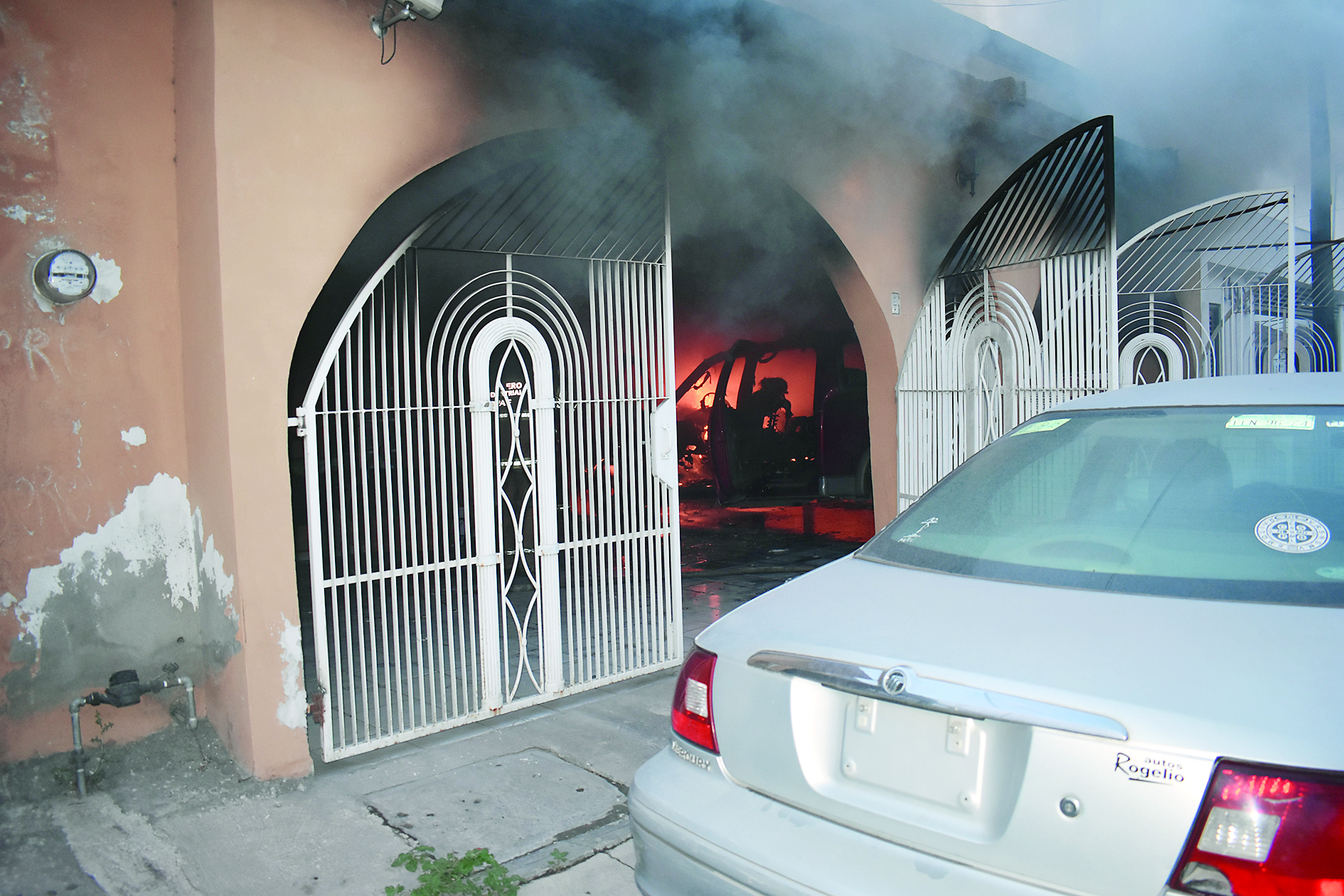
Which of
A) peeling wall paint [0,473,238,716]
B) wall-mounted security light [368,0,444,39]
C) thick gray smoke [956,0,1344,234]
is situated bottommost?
peeling wall paint [0,473,238,716]

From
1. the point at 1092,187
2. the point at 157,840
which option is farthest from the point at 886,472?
the point at 157,840

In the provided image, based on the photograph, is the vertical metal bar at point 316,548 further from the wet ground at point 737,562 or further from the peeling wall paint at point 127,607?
the wet ground at point 737,562

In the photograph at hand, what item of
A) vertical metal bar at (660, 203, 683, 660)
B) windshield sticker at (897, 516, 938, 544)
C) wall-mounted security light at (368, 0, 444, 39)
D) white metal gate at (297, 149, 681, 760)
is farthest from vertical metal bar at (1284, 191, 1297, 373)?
wall-mounted security light at (368, 0, 444, 39)

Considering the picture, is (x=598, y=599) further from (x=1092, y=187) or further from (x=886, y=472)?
(x=1092, y=187)

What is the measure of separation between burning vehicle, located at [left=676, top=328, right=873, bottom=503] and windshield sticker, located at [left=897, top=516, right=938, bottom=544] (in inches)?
344

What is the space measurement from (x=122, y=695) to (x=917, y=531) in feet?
10.6

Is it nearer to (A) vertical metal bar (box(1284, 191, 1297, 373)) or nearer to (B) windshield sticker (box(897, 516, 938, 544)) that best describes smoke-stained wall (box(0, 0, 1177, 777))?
(B) windshield sticker (box(897, 516, 938, 544))

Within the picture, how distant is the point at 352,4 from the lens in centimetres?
374

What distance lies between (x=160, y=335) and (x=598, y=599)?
2478 millimetres

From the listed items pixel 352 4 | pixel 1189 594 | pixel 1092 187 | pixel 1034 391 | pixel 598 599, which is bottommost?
pixel 598 599

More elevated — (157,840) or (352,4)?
(352,4)

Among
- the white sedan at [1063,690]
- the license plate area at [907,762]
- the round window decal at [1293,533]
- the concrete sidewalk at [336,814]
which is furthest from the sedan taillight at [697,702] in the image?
the round window decal at [1293,533]

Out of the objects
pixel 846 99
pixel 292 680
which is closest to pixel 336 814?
pixel 292 680

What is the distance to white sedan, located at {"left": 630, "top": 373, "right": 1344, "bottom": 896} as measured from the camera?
1301mm
